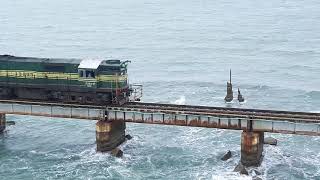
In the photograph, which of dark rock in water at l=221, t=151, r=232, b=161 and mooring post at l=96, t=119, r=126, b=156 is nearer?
dark rock in water at l=221, t=151, r=232, b=161

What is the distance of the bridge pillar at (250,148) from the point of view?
4138cm

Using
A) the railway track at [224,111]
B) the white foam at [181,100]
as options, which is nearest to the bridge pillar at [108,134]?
the railway track at [224,111]

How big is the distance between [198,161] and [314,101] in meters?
24.3

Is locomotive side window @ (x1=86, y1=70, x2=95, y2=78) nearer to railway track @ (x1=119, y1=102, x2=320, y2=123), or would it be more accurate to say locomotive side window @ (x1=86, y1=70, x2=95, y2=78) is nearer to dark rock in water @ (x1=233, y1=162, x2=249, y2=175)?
railway track @ (x1=119, y1=102, x2=320, y2=123)

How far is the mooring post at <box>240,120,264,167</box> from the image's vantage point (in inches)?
1629

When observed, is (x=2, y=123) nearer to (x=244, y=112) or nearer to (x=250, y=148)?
(x=244, y=112)

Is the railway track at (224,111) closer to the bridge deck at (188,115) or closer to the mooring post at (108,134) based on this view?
the bridge deck at (188,115)

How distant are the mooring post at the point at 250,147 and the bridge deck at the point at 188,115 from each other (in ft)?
1.75

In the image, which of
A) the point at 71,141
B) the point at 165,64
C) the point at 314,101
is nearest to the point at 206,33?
the point at 165,64

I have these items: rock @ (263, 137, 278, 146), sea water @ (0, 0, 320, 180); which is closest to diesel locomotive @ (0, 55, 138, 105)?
sea water @ (0, 0, 320, 180)

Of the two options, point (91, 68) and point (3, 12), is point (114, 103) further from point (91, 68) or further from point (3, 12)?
point (3, 12)

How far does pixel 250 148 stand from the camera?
41.5 meters

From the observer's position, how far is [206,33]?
11769 centimetres

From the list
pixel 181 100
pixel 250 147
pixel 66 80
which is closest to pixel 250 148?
pixel 250 147
